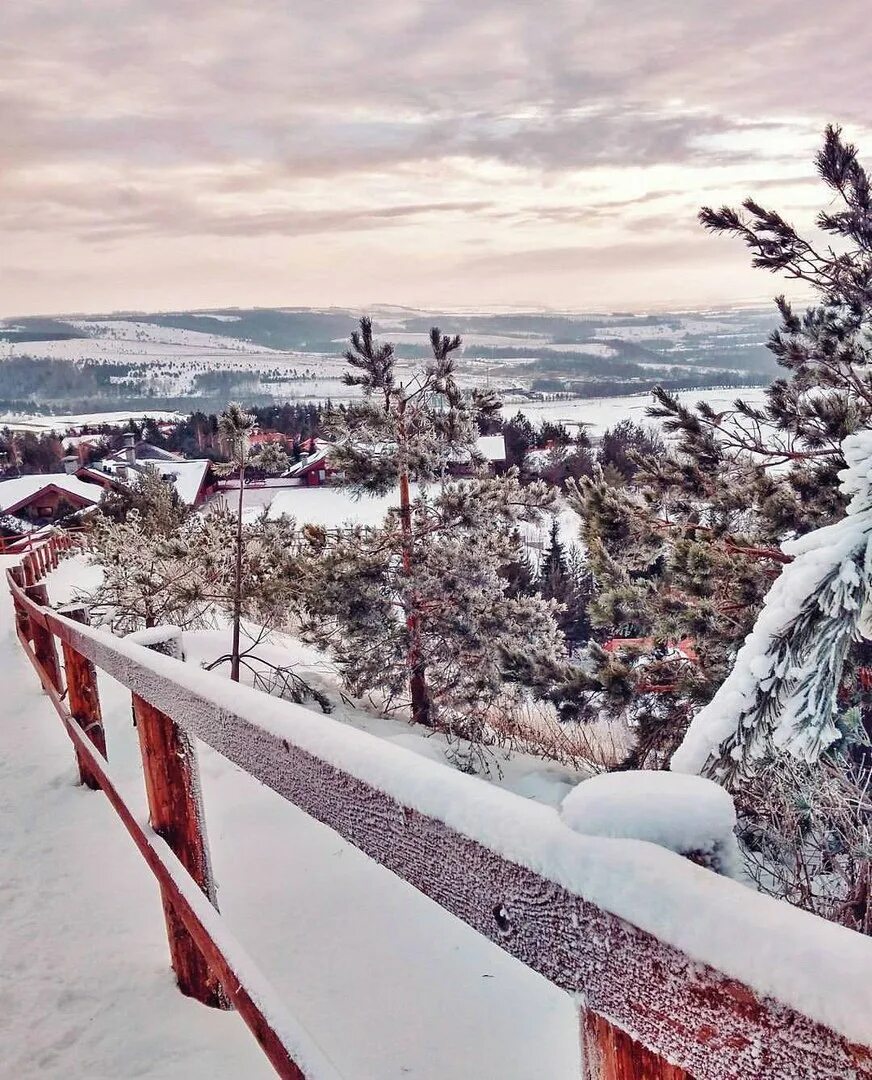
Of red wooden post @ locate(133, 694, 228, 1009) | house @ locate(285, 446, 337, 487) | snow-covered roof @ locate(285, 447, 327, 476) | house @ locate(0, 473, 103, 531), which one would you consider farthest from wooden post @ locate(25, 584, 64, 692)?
snow-covered roof @ locate(285, 447, 327, 476)

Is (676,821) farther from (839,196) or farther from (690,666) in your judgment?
(690,666)

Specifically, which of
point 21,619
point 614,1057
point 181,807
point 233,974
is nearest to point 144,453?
point 21,619

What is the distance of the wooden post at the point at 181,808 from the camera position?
182 cm

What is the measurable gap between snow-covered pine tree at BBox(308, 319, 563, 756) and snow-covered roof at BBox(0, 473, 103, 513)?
3357 cm

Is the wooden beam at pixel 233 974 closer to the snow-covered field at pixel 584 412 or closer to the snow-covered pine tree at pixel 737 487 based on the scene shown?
the snow-covered pine tree at pixel 737 487

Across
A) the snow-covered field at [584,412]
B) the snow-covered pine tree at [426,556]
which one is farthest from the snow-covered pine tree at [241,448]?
the snow-covered field at [584,412]

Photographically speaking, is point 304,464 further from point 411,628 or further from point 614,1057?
point 614,1057

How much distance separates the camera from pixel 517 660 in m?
11.0

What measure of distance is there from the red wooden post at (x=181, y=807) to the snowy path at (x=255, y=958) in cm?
7

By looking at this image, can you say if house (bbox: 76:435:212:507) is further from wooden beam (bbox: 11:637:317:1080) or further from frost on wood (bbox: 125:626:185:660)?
wooden beam (bbox: 11:637:317:1080)

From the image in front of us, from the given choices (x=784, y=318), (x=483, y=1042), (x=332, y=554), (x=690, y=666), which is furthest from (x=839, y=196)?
(x=332, y=554)

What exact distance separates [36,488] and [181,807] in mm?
48509

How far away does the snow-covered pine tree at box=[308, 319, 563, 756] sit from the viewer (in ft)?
43.5

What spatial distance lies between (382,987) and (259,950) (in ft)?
1.49
